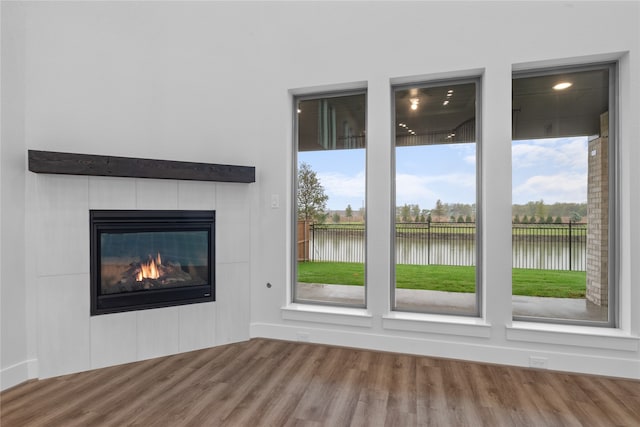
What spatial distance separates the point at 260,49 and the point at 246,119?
705 millimetres

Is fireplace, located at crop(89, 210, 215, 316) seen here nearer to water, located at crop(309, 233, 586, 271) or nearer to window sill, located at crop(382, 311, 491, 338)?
water, located at crop(309, 233, 586, 271)

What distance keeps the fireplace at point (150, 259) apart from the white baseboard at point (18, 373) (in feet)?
1.62

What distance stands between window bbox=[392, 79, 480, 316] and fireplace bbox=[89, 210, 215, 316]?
1813 millimetres

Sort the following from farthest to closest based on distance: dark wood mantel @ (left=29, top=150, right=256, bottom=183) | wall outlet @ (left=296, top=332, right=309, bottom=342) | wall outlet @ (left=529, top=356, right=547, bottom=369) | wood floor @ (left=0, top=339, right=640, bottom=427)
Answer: wall outlet @ (left=296, top=332, right=309, bottom=342), wall outlet @ (left=529, top=356, right=547, bottom=369), dark wood mantel @ (left=29, top=150, right=256, bottom=183), wood floor @ (left=0, top=339, right=640, bottom=427)

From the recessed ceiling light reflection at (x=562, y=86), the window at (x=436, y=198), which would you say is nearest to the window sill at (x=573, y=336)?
the window at (x=436, y=198)

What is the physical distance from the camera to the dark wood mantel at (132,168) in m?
2.45

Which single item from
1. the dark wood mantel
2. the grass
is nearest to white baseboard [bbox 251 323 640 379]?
the grass

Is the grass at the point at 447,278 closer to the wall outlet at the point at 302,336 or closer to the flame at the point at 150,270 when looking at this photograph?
the wall outlet at the point at 302,336

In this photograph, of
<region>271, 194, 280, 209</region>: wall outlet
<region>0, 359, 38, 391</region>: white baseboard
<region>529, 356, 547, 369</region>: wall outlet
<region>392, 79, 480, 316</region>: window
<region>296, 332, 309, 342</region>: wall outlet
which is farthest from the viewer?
<region>271, 194, 280, 209</region>: wall outlet

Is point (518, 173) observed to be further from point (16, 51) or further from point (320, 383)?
point (16, 51)

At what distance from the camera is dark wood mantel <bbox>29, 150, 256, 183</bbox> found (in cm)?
245

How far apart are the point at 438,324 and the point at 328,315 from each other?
968 millimetres

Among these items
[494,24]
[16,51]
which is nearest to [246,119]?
[16,51]

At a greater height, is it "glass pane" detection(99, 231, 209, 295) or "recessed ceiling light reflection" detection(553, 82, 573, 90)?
"recessed ceiling light reflection" detection(553, 82, 573, 90)
